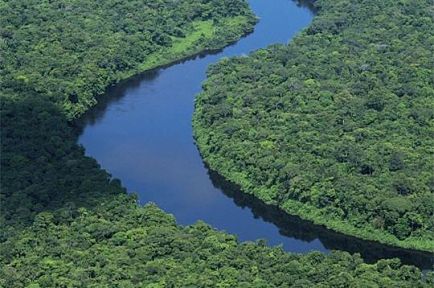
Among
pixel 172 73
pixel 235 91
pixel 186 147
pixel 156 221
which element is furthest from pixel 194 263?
pixel 172 73

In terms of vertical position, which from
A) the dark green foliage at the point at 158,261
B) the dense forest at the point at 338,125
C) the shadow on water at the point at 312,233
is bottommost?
the dark green foliage at the point at 158,261

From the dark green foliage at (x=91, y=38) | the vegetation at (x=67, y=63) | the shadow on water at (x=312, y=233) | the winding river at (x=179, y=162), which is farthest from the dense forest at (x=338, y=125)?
the vegetation at (x=67, y=63)

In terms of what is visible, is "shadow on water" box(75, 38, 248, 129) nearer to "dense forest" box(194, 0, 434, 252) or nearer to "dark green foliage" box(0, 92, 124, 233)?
"dark green foliage" box(0, 92, 124, 233)

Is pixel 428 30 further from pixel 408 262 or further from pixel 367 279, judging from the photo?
pixel 367 279

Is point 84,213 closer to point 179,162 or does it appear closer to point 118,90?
point 179,162

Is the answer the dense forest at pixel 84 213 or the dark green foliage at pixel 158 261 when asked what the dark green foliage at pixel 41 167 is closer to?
the dense forest at pixel 84 213
